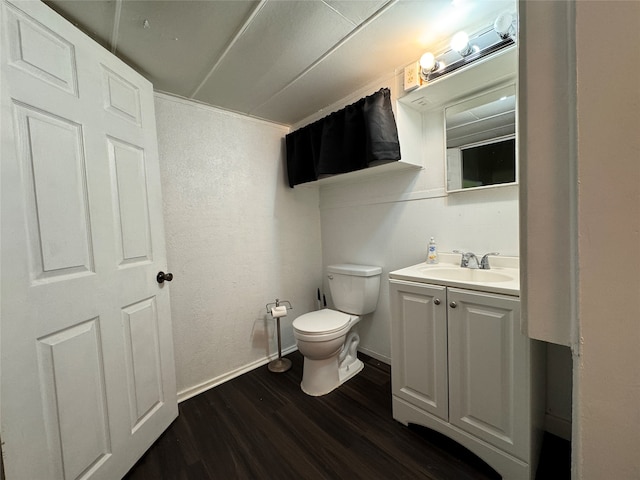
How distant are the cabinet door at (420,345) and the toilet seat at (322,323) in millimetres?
396

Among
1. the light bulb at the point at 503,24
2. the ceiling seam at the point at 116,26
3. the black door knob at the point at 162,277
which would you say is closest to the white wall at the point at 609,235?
the light bulb at the point at 503,24

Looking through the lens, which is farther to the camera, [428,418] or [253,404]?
[253,404]

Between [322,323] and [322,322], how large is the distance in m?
0.02

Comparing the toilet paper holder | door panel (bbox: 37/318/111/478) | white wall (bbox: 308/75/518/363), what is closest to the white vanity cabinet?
white wall (bbox: 308/75/518/363)

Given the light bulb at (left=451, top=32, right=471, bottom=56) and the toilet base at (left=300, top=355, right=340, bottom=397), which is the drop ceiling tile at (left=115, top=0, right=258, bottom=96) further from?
the toilet base at (left=300, top=355, right=340, bottom=397)

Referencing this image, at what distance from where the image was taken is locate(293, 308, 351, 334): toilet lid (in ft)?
5.43

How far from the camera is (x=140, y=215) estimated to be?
4.32 ft

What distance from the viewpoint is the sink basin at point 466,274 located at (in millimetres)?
1320

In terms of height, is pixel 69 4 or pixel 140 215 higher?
pixel 69 4

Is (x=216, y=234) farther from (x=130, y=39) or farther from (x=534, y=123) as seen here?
(x=534, y=123)

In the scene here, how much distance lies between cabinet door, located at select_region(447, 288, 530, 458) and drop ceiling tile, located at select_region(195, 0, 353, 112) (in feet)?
4.48

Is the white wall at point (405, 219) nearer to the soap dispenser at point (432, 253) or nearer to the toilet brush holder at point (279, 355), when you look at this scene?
the soap dispenser at point (432, 253)

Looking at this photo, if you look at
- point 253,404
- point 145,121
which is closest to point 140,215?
point 145,121

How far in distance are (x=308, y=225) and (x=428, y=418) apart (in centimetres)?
166
